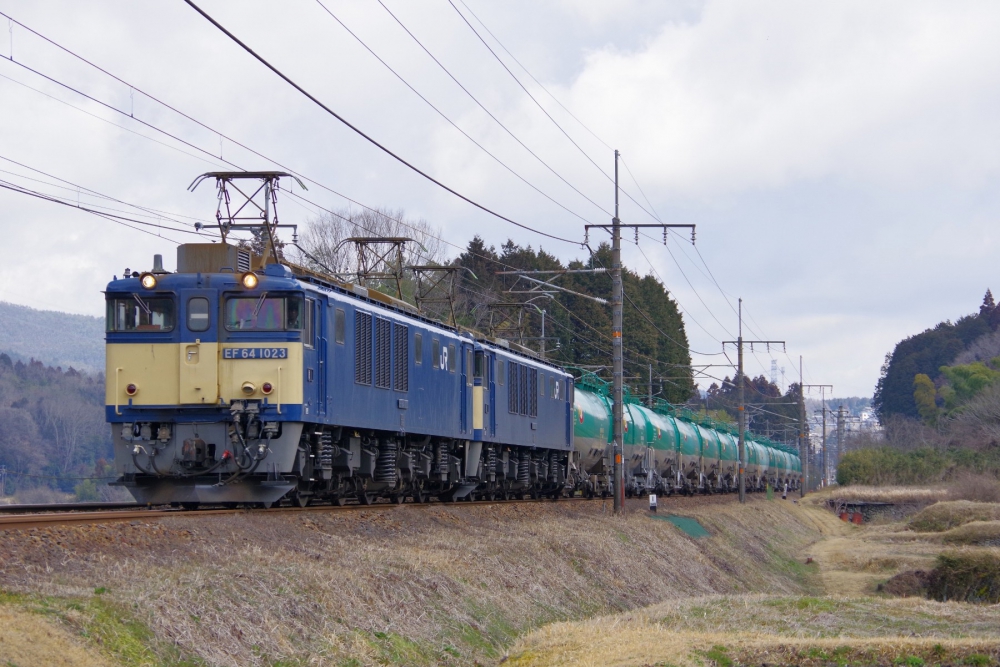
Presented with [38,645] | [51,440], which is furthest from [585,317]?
[38,645]

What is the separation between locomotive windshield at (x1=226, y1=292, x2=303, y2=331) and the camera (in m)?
18.9

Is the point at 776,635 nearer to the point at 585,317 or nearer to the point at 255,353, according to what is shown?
the point at 255,353

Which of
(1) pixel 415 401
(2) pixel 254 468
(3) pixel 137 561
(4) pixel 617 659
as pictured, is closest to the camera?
(3) pixel 137 561

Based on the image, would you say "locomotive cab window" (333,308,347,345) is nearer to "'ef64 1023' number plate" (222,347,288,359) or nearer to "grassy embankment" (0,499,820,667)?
"'ef64 1023' number plate" (222,347,288,359)

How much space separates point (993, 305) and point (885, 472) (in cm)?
7150

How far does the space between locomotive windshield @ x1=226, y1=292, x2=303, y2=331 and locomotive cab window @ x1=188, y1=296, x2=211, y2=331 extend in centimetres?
34

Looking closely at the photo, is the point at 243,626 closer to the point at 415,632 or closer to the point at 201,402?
the point at 415,632

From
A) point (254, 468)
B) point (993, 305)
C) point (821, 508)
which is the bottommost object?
point (821, 508)

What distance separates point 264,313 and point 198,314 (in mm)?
1037

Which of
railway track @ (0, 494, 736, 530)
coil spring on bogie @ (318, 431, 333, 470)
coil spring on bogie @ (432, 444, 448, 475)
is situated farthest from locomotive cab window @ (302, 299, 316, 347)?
coil spring on bogie @ (432, 444, 448, 475)

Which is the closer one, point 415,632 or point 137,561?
point 137,561

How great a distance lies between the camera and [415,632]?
1383 cm

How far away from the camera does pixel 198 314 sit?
19.1 metres

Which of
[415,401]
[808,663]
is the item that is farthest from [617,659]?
[415,401]
